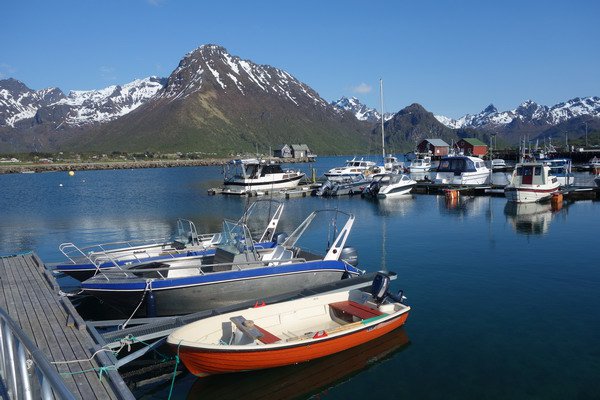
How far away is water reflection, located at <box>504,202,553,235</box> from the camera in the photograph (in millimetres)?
32344

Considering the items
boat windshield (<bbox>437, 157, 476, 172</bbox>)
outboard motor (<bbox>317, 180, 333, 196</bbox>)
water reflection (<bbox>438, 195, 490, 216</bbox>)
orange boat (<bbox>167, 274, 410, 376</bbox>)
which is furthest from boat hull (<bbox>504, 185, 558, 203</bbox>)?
orange boat (<bbox>167, 274, 410, 376</bbox>)

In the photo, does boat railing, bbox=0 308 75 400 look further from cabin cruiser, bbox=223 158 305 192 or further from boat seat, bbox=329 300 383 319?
cabin cruiser, bbox=223 158 305 192

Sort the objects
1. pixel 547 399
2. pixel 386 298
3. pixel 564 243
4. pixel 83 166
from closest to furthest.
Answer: pixel 547 399 → pixel 386 298 → pixel 564 243 → pixel 83 166

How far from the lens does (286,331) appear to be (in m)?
13.3

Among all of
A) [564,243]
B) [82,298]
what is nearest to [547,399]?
[82,298]

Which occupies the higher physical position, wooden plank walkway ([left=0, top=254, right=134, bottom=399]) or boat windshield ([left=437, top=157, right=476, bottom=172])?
boat windshield ([left=437, top=157, right=476, bottom=172])

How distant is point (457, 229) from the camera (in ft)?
107

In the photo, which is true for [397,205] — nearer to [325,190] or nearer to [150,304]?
[325,190]

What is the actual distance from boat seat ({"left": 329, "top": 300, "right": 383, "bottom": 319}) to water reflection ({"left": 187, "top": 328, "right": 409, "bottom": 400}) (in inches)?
42.8

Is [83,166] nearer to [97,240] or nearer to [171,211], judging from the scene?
[171,211]

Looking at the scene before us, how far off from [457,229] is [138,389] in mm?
26119

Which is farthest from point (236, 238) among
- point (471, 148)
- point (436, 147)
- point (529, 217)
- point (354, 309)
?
point (471, 148)

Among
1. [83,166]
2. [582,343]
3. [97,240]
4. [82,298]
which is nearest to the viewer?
[582,343]

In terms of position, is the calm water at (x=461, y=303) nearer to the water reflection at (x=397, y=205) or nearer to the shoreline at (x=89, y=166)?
the water reflection at (x=397, y=205)
